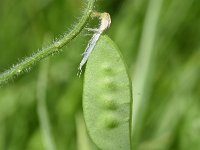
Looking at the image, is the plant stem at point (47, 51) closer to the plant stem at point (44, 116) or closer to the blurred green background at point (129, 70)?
the blurred green background at point (129, 70)

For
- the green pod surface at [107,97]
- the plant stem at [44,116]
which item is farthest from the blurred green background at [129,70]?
the green pod surface at [107,97]

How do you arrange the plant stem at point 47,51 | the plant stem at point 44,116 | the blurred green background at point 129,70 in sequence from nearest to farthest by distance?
the plant stem at point 47,51 < the plant stem at point 44,116 < the blurred green background at point 129,70

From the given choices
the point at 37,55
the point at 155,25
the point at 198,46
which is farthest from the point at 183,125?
the point at 37,55

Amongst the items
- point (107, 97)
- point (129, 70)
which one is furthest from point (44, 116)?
point (107, 97)

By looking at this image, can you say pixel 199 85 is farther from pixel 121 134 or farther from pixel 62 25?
pixel 121 134

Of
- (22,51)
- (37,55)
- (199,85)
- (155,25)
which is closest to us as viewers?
(37,55)

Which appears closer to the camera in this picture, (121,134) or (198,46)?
(121,134)

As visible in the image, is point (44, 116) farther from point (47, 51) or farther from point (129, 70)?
point (47, 51)
